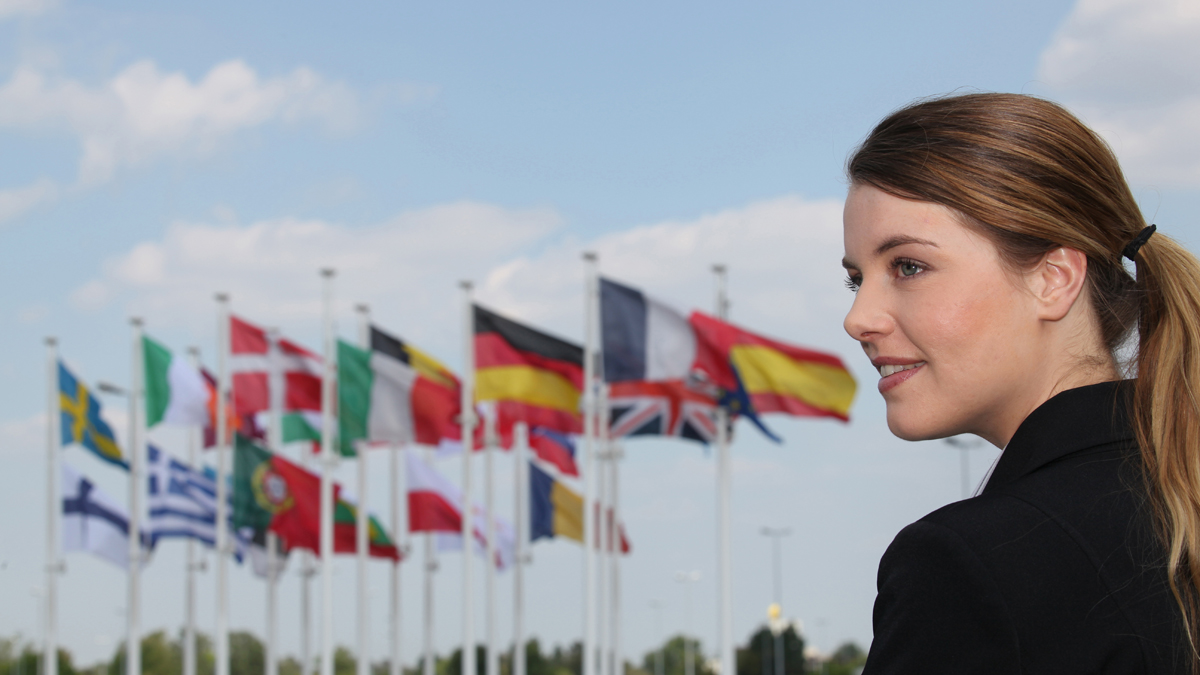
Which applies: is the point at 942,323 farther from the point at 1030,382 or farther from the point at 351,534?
the point at 351,534

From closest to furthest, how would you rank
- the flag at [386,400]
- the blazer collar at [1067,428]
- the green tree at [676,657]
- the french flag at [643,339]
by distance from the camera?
the blazer collar at [1067,428] → the french flag at [643,339] → the flag at [386,400] → the green tree at [676,657]

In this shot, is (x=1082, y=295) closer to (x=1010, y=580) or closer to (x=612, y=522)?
(x=1010, y=580)

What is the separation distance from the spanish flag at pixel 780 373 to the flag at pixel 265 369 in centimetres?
1035

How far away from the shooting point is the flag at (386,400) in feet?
79.5

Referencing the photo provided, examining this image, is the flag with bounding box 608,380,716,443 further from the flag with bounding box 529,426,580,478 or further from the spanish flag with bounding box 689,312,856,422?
the flag with bounding box 529,426,580,478

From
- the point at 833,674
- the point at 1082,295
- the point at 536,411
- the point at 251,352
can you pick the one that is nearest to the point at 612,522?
the point at 536,411

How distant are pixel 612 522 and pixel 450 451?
672cm

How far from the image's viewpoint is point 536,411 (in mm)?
23781

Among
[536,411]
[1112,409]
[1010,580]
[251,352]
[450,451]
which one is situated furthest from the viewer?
[450,451]

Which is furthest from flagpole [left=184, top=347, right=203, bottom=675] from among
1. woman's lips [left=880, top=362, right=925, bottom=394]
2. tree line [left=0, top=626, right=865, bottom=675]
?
woman's lips [left=880, top=362, right=925, bottom=394]

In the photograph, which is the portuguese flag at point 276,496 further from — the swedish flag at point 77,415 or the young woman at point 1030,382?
the young woman at point 1030,382

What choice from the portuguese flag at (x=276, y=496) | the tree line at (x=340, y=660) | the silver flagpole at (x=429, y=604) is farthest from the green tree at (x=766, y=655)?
the portuguese flag at (x=276, y=496)

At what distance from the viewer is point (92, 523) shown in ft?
101

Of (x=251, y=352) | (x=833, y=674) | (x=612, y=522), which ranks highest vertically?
(x=251, y=352)
